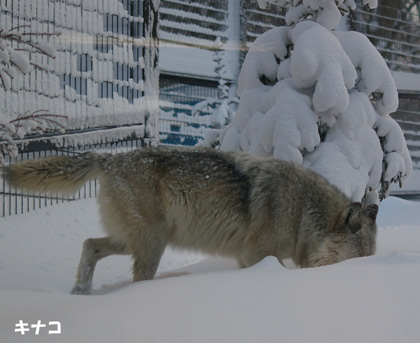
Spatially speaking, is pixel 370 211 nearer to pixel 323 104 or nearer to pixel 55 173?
pixel 55 173

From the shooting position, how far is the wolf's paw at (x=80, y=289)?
12.7ft

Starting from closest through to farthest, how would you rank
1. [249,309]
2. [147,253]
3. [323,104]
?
[249,309]
[147,253]
[323,104]

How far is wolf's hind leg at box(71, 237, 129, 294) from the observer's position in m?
3.96

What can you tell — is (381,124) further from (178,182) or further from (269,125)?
(178,182)

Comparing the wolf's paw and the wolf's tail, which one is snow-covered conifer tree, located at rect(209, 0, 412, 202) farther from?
the wolf's paw

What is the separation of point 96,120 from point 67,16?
211cm

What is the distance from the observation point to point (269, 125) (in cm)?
758

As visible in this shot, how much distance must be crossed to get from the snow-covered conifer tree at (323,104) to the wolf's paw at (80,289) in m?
4.07

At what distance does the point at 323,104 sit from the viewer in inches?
286

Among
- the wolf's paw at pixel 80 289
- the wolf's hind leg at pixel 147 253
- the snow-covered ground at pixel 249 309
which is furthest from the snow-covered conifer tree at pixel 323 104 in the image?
the snow-covered ground at pixel 249 309

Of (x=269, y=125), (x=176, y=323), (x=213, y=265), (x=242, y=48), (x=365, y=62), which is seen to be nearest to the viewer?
(x=176, y=323)

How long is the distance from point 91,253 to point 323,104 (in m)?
4.51

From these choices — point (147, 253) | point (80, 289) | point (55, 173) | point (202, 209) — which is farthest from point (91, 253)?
point (202, 209)

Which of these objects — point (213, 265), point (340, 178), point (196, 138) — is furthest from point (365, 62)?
point (196, 138)
